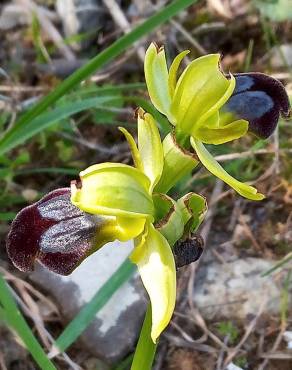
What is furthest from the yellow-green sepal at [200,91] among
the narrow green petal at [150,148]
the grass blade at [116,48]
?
the grass blade at [116,48]

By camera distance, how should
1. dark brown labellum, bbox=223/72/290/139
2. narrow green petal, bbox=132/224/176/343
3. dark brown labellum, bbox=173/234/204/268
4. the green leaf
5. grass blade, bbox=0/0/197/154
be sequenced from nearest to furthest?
narrow green petal, bbox=132/224/176/343 < dark brown labellum, bbox=173/234/204/268 < dark brown labellum, bbox=223/72/290/139 < grass blade, bbox=0/0/197/154 < the green leaf

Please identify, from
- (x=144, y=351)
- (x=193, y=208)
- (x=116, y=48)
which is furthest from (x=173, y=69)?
(x=144, y=351)

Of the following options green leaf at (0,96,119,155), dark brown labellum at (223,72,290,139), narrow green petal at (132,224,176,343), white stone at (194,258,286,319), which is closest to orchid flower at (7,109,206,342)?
narrow green petal at (132,224,176,343)

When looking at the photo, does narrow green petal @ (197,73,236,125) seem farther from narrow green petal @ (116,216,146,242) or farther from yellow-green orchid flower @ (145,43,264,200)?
narrow green petal @ (116,216,146,242)

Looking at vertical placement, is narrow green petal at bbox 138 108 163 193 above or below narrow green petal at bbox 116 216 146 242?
above

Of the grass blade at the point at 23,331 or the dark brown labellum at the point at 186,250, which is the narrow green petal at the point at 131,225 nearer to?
the dark brown labellum at the point at 186,250

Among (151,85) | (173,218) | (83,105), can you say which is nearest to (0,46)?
(83,105)

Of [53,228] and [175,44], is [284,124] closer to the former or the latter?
[175,44]
